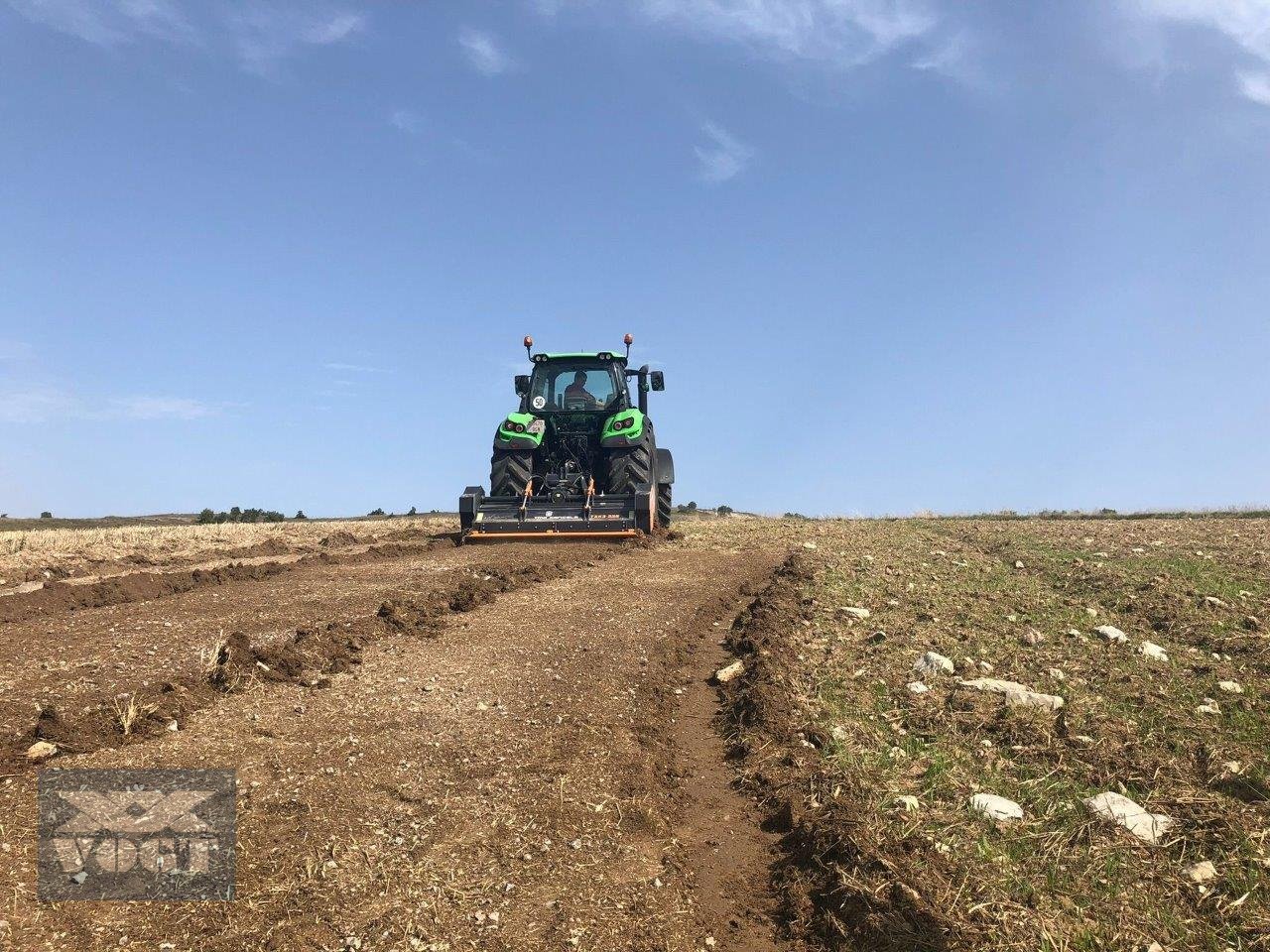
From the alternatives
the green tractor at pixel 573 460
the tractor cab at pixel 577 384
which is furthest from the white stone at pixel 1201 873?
the tractor cab at pixel 577 384

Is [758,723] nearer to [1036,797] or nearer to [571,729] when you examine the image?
[571,729]

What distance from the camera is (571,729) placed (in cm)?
449

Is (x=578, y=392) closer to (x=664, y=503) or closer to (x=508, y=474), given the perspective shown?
(x=508, y=474)

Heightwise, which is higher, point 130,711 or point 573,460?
point 573,460

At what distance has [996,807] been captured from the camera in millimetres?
3492

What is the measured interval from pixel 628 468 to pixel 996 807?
1113 cm

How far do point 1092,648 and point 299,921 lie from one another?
531 cm

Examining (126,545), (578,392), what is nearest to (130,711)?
(126,545)

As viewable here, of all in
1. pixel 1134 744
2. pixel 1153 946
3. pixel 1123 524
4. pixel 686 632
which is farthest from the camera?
pixel 1123 524

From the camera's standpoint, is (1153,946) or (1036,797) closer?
(1153,946)

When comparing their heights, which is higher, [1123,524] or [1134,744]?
[1123,524]

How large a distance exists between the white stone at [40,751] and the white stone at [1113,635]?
6.39 metres

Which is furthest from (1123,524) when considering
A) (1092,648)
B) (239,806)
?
(239,806)

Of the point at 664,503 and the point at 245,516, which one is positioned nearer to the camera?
the point at 664,503
